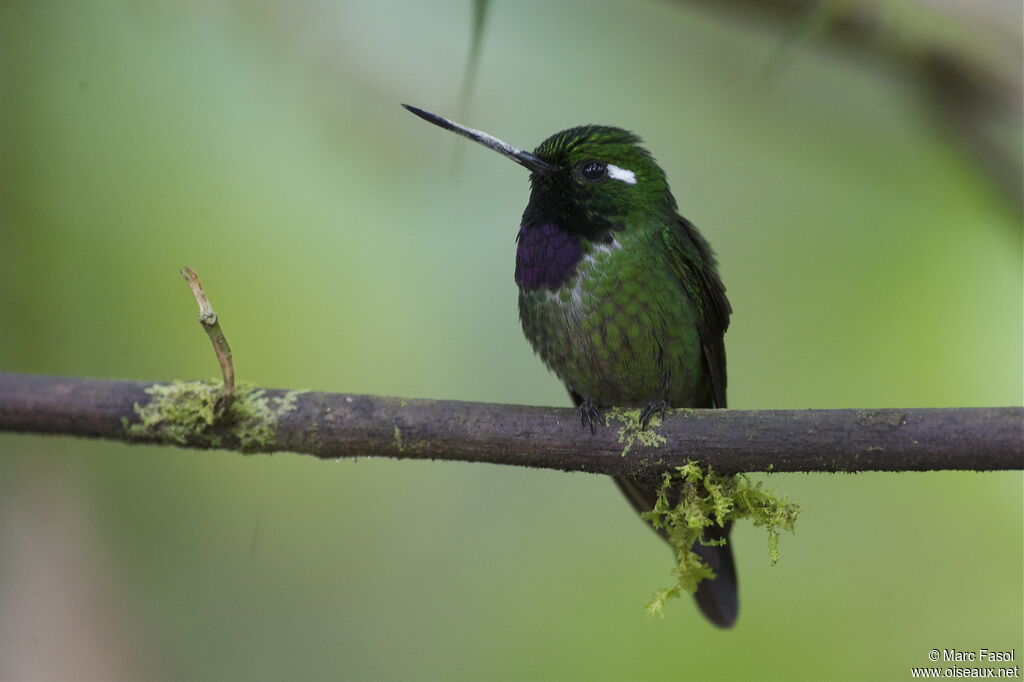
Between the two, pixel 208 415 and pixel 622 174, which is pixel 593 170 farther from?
pixel 208 415

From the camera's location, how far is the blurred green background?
329 cm

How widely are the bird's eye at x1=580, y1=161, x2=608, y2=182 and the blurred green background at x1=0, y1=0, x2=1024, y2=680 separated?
0.66m

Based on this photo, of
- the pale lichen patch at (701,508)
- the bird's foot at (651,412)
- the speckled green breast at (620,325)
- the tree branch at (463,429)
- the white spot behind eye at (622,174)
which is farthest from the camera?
the white spot behind eye at (622,174)

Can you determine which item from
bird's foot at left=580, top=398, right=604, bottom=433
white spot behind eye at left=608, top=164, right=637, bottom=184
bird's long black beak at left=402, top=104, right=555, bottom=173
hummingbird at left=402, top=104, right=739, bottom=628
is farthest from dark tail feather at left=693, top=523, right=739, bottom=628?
bird's long black beak at left=402, top=104, right=555, bottom=173

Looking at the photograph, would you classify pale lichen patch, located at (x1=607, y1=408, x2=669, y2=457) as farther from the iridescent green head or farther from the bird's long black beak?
the bird's long black beak

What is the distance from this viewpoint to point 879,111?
142 inches

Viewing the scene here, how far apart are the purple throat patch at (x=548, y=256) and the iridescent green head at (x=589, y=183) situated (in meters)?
0.03

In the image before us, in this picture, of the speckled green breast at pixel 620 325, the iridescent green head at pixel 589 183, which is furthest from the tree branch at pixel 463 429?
the iridescent green head at pixel 589 183

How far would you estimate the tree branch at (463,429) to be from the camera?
1811 millimetres

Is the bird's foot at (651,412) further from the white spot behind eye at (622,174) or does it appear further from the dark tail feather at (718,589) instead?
the white spot behind eye at (622,174)


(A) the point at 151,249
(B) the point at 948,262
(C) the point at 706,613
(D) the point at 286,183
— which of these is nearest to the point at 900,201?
(B) the point at 948,262

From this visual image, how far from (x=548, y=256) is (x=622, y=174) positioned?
0.36 metres

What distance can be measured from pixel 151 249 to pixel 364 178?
0.89m

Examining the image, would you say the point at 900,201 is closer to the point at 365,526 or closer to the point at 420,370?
the point at 420,370
